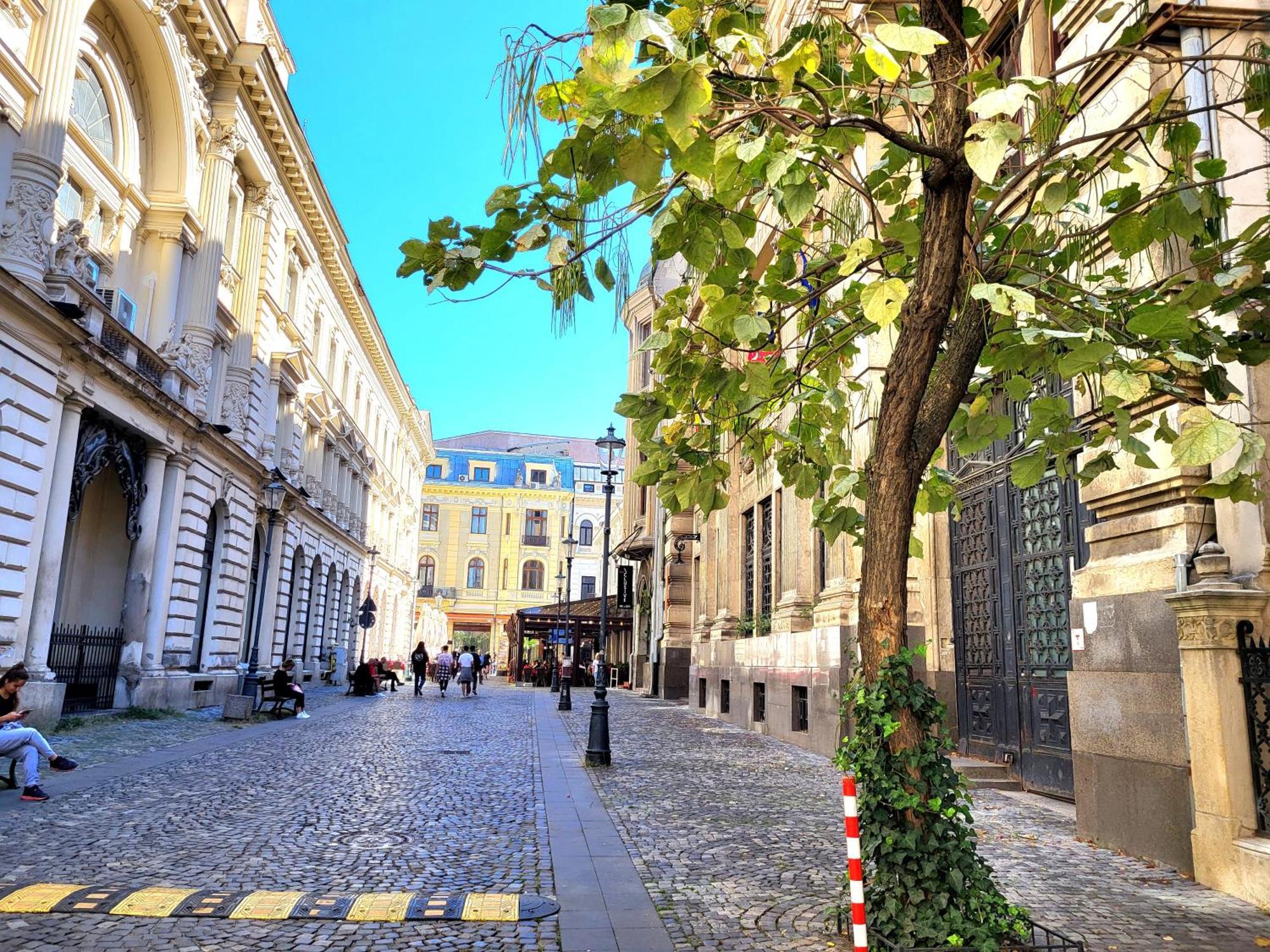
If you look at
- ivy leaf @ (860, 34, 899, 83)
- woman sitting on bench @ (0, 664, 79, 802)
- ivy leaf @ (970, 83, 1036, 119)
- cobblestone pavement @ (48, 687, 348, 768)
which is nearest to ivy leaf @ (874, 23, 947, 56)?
ivy leaf @ (860, 34, 899, 83)

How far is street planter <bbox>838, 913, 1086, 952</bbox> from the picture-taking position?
4234 mm

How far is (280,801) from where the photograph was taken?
29.4 feet

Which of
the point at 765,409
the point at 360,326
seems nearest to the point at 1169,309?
the point at 765,409

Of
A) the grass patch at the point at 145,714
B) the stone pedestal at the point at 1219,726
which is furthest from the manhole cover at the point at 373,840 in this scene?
the grass patch at the point at 145,714

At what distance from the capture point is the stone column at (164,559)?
2027 cm

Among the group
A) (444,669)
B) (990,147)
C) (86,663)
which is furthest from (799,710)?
(444,669)

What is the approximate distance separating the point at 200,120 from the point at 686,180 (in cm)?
2154

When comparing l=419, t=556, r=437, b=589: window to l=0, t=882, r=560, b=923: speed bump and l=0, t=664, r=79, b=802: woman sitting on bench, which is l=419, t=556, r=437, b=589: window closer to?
l=0, t=664, r=79, b=802: woman sitting on bench

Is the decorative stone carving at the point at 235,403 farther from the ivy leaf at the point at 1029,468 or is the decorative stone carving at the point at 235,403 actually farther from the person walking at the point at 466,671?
the ivy leaf at the point at 1029,468

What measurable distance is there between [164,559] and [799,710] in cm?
1463

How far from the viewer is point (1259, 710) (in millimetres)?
6094

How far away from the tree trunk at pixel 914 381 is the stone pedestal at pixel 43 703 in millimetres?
13525

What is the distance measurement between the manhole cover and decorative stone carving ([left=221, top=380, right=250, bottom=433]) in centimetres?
1921

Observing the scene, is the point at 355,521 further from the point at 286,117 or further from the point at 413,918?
the point at 413,918
